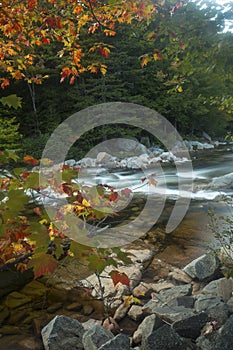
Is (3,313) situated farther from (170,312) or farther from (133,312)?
(170,312)

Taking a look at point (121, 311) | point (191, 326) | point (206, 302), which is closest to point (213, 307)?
point (206, 302)

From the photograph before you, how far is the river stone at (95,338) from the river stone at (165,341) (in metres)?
0.34

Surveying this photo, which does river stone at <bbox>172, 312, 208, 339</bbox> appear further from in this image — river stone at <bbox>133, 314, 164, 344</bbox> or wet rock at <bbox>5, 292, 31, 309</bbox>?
wet rock at <bbox>5, 292, 31, 309</bbox>

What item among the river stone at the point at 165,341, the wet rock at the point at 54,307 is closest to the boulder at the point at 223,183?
the wet rock at the point at 54,307

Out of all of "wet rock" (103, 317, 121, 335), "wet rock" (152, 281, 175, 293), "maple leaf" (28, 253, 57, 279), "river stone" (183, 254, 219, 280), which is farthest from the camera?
"river stone" (183, 254, 219, 280)

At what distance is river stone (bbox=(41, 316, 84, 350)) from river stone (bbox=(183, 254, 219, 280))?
1.68 m

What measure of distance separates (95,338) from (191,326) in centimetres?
83

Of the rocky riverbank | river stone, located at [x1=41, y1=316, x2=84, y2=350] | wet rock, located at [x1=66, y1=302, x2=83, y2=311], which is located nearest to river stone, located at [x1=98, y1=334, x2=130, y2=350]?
the rocky riverbank

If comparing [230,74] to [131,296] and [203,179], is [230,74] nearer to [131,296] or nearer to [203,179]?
[131,296]

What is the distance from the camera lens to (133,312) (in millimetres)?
3271

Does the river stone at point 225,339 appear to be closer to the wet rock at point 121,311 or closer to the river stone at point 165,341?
the river stone at point 165,341

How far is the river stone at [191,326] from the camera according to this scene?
2.63 m

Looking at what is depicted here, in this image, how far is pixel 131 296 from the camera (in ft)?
11.4

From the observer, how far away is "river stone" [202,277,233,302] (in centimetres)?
Answer: 320
